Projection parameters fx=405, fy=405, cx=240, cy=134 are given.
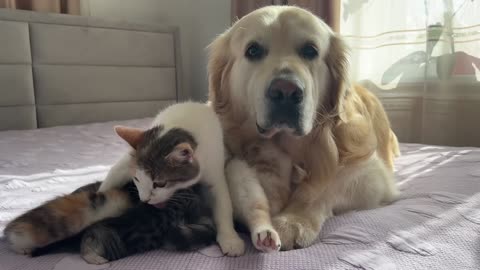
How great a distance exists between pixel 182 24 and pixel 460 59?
125 inches

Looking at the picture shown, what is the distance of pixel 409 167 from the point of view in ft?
5.73

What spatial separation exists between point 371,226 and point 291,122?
368 mm

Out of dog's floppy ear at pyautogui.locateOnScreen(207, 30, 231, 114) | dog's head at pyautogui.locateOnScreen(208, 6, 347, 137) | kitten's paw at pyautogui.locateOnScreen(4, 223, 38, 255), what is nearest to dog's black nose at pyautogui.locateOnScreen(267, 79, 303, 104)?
dog's head at pyautogui.locateOnScreen(208, 6, 347, 137)

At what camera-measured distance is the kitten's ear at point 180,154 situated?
1.01m

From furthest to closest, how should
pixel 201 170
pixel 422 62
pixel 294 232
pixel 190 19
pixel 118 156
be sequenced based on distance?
pixel 190 19 → pixel 422 62 → pixel 118 156 → pixel 201 170 → pixel 294 232

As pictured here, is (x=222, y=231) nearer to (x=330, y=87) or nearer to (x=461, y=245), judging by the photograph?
(x=461, y=245)

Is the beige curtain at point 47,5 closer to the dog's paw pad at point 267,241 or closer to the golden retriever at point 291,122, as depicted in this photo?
the golden retriever at point 291,122

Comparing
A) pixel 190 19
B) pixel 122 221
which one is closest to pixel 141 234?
pixel 122 221

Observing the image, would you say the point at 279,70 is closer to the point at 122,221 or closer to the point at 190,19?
the point at 122,221

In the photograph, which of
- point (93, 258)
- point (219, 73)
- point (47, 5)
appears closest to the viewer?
point (93, 258)

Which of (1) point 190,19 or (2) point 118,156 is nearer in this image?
(2) point 118,156

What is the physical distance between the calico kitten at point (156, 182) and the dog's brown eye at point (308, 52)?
36cm

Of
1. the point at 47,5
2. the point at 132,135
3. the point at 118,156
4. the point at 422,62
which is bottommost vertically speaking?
the point at 118,156

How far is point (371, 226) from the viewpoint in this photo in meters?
0.99
